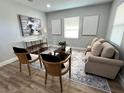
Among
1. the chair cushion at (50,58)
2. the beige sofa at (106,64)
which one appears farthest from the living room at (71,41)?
the chair cushion at (50,58)

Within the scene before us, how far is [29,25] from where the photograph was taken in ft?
13.0

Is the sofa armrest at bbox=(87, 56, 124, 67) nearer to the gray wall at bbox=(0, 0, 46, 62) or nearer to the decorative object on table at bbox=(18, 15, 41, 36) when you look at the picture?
the gray wall at bbox=(0, 0, 46, 62)

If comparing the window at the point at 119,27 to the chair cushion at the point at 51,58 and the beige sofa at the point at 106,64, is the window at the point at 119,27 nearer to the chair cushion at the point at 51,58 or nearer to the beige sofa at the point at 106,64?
the beige sofa at the point at 106,64

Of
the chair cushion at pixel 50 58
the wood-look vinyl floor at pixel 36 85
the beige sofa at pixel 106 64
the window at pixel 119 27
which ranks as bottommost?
the wood-look vinyl floor at pixel 36 85

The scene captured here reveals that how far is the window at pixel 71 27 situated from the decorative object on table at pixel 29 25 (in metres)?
1.83

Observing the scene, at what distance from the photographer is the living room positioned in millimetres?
1851

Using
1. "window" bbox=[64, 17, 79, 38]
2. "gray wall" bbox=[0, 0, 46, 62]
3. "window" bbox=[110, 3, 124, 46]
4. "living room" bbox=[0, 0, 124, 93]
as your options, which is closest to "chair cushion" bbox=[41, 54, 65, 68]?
"living room" bbox=[0, 0, 124, 93]

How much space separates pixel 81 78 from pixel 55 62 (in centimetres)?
112

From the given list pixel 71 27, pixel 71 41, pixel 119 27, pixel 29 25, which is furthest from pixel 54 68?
pixel 71 27

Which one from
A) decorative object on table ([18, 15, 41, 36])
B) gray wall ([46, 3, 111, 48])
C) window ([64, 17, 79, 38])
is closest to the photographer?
decorative object on table ([18, 15, 41, 36])

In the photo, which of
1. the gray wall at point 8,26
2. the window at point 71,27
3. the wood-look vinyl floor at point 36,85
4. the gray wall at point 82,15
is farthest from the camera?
the window at point 71,27

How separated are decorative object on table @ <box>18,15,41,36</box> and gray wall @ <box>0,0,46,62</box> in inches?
8.5

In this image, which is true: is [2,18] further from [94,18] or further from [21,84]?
[94,18]

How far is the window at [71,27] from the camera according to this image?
469cm
